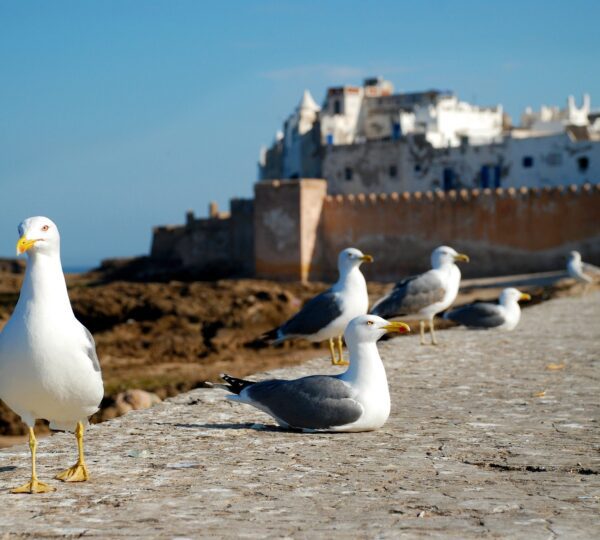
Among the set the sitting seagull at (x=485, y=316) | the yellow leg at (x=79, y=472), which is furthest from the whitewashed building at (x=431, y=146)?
the yellow leg at (x=79, y=472)

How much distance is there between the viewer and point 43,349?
4.59 metres

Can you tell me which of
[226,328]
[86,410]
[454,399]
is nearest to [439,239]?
[226,328]

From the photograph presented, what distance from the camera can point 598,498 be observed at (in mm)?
4438

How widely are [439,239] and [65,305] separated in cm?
2958

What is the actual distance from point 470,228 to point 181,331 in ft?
45.5

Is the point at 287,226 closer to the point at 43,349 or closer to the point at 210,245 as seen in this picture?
the point at 210,245

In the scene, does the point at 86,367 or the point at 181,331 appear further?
the point at 181,331

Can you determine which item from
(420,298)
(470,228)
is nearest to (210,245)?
(470,228)

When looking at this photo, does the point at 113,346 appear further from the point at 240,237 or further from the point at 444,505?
the point at 240,237

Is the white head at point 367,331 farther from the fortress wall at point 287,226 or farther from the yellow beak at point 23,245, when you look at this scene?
the fortress wall at point 287,226

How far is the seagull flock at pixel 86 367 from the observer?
4609 millimetres

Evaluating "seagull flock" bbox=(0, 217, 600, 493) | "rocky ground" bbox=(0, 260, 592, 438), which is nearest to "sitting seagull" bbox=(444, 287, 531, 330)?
"seagull flock" bbox=(0, 217, 600, 493)

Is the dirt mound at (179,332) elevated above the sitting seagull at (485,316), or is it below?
below

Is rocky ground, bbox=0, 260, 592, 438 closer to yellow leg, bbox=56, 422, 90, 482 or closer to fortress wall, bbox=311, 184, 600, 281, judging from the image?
fortress wall, bbox=311, 184, 600, 281
